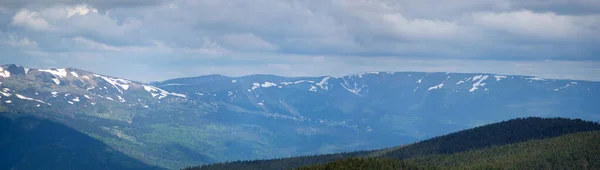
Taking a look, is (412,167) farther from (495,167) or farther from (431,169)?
(495,167)

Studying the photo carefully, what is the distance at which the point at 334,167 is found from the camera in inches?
7151

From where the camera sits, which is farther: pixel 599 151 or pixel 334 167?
pixel 599 151

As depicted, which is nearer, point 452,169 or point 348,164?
point 348,164

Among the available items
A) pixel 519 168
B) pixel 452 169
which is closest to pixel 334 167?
pixel 452 169

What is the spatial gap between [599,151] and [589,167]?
902 cm

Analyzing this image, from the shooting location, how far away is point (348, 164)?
184625 mm

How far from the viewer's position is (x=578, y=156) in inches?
7849

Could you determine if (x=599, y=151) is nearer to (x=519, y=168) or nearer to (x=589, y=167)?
(x=589, y=167)

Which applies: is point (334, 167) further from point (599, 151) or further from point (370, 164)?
point (599, 151)

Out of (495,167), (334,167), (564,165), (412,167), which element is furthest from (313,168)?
(564,165)

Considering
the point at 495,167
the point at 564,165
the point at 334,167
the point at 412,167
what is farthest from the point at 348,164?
the point at 564,165

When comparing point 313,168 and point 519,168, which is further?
point 519,168

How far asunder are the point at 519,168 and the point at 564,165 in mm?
11424

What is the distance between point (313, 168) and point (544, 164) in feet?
210
